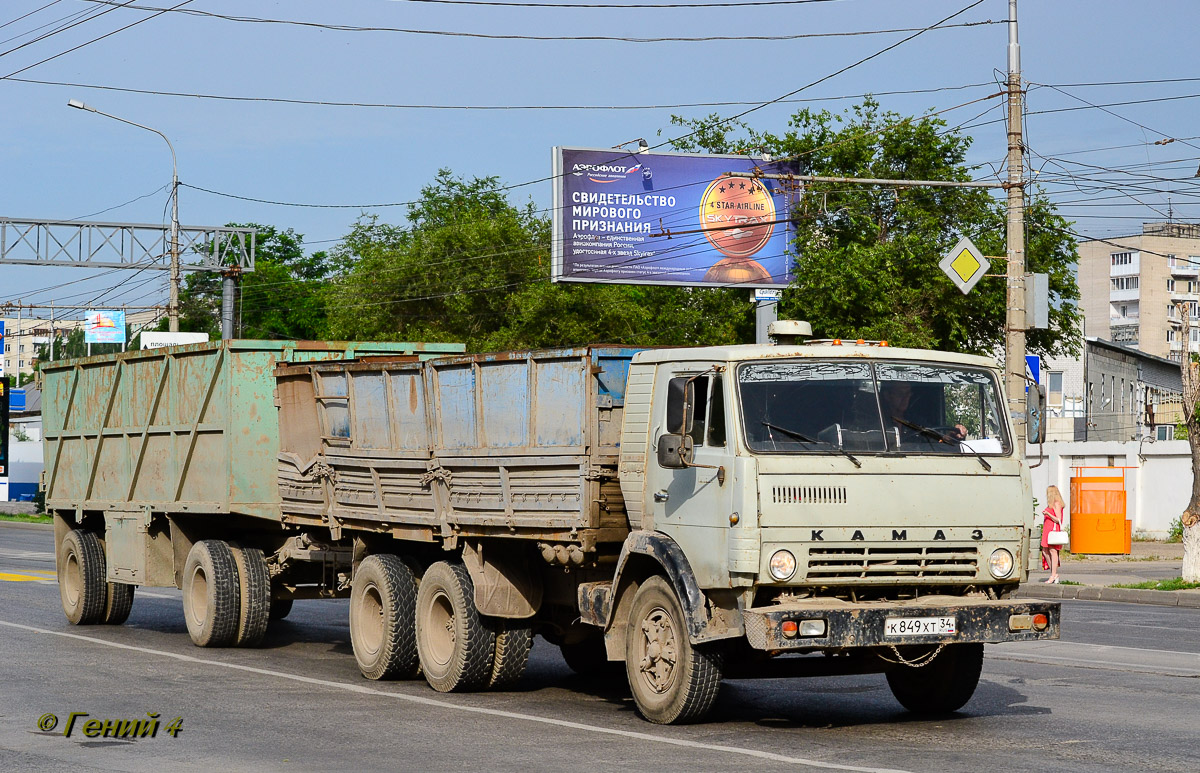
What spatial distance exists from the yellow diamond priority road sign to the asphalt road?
782cm

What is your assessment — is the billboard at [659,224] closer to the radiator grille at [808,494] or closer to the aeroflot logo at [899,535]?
the aeroflot logo at [899,535]

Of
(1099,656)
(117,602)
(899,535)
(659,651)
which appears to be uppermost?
(899,535)

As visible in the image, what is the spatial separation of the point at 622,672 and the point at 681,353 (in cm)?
398

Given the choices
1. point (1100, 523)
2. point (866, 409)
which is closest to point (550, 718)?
point (866, 409)

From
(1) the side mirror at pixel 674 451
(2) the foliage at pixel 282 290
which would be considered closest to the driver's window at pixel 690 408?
(1) the side mirror at pixel 674 451

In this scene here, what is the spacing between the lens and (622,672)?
12547mm

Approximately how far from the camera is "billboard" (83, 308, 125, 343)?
55.5m

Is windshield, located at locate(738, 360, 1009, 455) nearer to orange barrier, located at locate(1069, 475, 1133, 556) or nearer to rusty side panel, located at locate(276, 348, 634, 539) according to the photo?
rusty side panel, located at locate(276, 348, 634, 539)

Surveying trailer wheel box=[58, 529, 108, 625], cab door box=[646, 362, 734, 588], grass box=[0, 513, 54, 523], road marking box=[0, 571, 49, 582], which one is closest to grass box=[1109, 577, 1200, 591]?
trailer wheel box=[58, 529, 108, 625]

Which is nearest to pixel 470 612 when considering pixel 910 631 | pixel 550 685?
pixel 550 685

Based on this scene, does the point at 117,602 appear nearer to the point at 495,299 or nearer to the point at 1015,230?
the point at 1015,230

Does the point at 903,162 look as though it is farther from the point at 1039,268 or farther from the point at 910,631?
the point at 910,631

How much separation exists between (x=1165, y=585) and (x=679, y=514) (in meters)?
15.3

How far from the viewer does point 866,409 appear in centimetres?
916
